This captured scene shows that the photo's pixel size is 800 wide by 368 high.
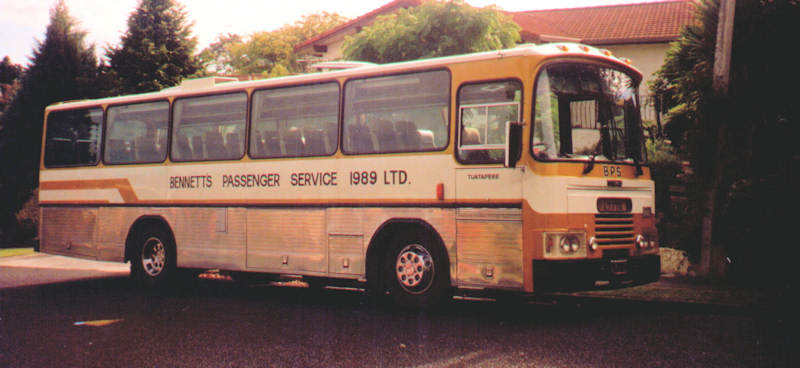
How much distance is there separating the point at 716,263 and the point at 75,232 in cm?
1035

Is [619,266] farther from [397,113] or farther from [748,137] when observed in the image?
[748,137]

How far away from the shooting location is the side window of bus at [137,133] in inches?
498

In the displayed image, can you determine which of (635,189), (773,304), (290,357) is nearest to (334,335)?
(290,357)

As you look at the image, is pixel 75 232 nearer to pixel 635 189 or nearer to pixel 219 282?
pixel 219 282

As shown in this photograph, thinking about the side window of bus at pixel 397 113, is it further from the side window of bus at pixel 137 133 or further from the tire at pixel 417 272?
the side window of bus at pixel 137 133

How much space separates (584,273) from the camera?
8523 millimetres

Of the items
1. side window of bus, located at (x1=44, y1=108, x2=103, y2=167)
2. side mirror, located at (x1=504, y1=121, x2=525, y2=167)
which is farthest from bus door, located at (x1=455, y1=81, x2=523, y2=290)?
side window of bus, located at (x1=44, y1=108, x2=103, y2=167)

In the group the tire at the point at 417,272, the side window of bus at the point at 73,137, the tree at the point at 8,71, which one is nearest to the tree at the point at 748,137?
the tire at the point at 417,272

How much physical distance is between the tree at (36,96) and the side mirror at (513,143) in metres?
24.7

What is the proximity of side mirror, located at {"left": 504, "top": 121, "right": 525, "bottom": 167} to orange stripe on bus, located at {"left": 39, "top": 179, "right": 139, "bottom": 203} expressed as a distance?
22.6ft

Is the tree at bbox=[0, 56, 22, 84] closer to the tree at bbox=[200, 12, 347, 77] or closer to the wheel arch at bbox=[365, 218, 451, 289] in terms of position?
the tree at bbox=[200, 12, 347, 77]

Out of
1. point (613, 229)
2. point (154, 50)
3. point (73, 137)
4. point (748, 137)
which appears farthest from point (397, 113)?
point (154, 50)

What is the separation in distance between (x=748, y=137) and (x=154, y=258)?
9.12 m

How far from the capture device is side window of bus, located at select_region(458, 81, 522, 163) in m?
8.88
